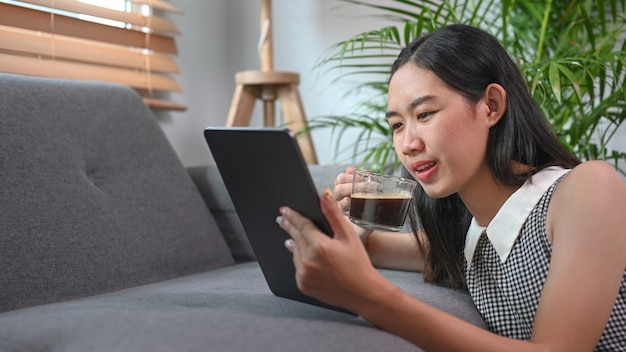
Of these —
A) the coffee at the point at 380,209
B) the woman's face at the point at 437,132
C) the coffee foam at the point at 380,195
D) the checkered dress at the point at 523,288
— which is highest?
the woman's face at the point at 437,132

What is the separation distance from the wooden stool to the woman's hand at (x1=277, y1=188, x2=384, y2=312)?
1.47 m

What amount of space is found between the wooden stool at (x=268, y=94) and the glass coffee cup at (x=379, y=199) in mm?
1111

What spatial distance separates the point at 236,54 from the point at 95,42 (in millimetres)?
836

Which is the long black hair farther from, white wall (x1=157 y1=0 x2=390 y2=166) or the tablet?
white wall (x1=157 y1=0 x2=390 y2=166)

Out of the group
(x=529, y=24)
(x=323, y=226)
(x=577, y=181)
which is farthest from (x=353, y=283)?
(x=529, y=24)

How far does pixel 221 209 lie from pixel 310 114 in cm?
96

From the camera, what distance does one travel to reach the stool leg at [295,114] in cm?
240

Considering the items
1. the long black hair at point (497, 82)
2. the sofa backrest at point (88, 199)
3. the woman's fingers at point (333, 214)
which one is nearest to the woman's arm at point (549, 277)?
the woman's fingers at point (333, 214)

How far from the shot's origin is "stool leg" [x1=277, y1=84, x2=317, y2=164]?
2.40 meters

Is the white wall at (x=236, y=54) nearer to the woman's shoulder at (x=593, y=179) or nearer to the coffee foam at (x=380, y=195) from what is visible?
the coffee foam at (x=380, y=195)

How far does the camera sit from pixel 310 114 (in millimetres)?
2850

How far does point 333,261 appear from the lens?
83 centimetres

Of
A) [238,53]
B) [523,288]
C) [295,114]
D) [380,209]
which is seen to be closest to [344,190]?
[380,209]

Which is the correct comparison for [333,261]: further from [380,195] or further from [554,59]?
[554,59]
